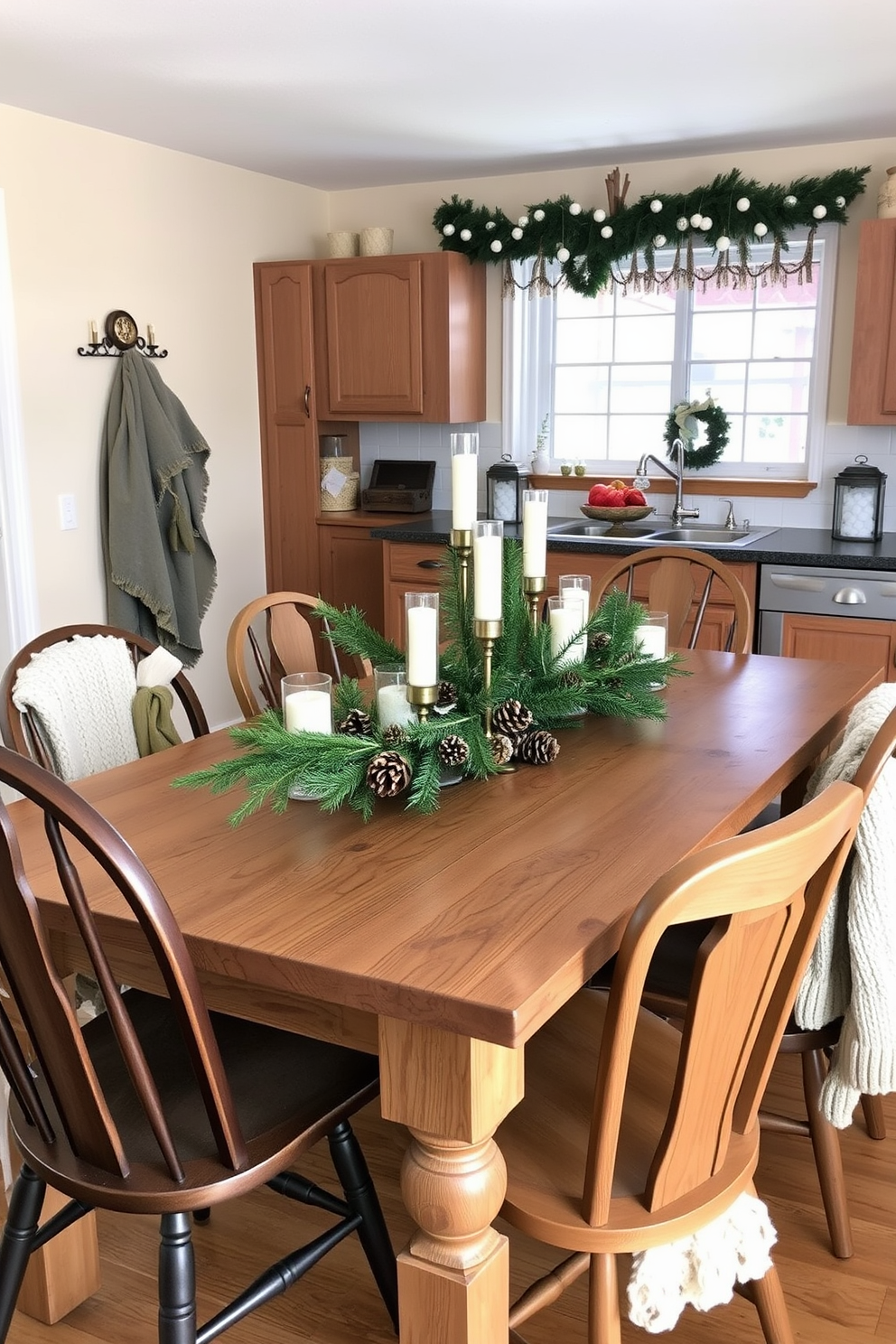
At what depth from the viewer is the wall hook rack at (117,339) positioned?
4129 millimetres

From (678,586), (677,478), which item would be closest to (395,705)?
(678,586)

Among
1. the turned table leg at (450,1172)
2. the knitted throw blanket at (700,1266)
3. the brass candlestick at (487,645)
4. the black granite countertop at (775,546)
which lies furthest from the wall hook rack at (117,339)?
the knitted throw blanket at (700,1266)

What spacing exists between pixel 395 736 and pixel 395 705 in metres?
0.07

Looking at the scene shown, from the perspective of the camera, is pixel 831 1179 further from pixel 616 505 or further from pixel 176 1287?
pixel 616 505

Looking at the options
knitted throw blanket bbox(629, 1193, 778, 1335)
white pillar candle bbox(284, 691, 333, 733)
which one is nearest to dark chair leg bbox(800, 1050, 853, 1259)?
knitted throw blanket bbox(629, 1193, 778, 1335)

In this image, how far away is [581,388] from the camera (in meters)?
5.04

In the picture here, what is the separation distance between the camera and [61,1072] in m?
1.34

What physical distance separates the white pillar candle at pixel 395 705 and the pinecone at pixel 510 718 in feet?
0.49

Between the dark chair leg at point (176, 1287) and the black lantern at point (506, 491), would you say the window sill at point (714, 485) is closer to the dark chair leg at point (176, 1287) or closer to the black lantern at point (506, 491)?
the black lantern at point (506, 491)

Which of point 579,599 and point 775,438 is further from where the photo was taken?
point 775,438

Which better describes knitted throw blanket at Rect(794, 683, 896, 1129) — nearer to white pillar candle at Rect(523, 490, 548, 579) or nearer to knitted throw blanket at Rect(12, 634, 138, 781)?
white pillar candle at Rect(523, 490, 548, 579)

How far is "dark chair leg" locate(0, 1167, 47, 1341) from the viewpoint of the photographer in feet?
5.12

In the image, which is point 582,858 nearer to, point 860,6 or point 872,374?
point 860,6

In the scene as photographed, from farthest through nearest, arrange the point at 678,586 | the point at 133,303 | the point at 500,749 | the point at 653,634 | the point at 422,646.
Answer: the point at 133,303 < the point at 678,586 < the point at 653,634 < the point at 500,749 < the point at 422,646
